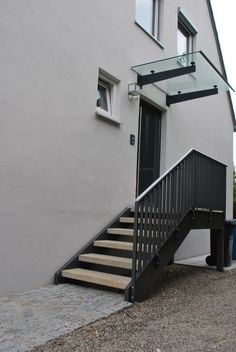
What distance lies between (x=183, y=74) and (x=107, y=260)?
360 centimetres

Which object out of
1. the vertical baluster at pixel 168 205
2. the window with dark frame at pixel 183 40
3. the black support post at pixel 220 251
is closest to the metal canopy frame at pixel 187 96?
the window with dark frame at pixel 183 40

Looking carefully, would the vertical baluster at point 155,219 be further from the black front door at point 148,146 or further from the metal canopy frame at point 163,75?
the metal canopy frame at point 163,75

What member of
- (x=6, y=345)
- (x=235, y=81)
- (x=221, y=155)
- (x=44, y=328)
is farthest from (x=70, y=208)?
(x=235, y=81)

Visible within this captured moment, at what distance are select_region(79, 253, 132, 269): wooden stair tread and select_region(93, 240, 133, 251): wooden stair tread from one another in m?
0.16

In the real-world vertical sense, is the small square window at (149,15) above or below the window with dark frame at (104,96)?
above

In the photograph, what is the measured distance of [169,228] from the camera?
15.9ft

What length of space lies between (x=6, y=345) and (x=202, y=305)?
2389 millimetres

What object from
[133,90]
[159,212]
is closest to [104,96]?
[133,90]

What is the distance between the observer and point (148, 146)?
298 inches

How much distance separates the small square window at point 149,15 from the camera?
732cm

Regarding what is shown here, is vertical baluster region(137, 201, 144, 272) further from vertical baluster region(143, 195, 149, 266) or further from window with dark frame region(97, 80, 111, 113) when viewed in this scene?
window with dark frame region(97, 80, 111, 113)

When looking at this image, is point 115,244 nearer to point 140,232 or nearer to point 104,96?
point 140,232

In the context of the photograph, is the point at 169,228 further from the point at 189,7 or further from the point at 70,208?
the point at 189,7

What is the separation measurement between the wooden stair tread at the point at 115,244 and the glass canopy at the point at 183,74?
3114 millimetres
